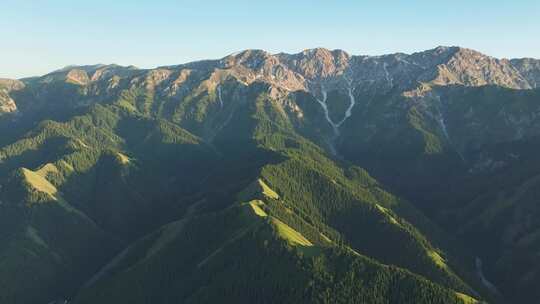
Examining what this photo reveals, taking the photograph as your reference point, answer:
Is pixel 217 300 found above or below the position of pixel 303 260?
below

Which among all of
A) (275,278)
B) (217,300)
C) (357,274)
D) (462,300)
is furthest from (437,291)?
(217,300)

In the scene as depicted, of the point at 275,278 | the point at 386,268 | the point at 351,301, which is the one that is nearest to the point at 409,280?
the point at 386,268

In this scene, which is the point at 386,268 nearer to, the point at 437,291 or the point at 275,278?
the point at 437,291

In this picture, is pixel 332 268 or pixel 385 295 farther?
pixel 332 268

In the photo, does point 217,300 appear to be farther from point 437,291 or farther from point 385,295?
point 437,291

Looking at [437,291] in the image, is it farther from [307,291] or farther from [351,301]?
[307,291]

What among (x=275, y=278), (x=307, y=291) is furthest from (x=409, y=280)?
(x=275, y=278)

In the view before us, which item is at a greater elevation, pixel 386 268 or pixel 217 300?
pixel 386 268

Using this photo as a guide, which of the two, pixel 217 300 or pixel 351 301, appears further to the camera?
pixel 217 300
